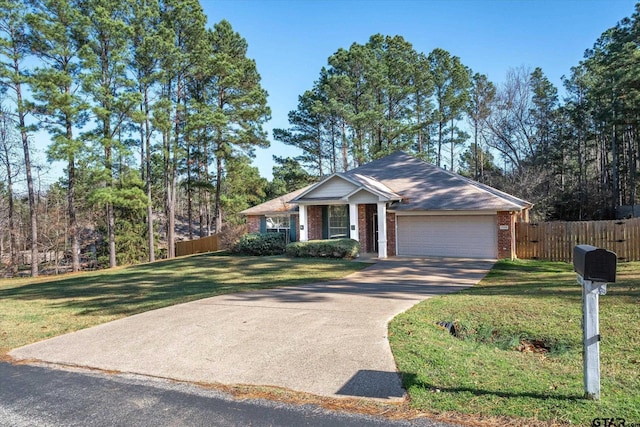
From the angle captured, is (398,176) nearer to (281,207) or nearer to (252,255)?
(281,207)

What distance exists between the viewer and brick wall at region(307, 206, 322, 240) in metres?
19.9

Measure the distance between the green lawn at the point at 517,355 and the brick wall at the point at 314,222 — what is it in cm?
1191

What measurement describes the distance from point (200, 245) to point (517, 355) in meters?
26.8

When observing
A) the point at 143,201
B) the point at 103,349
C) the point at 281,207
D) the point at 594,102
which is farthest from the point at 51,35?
the point at 594,102

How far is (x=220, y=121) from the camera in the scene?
27.0 meters

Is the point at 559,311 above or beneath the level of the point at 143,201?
beneath

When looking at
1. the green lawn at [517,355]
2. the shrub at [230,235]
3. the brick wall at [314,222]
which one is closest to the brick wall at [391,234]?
the brick wall at [314,222]

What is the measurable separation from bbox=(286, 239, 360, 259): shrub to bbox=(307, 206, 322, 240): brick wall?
5.65 ft

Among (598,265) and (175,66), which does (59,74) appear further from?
(598,265)

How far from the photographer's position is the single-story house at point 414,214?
52.5 ft

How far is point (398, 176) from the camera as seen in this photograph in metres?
21.2

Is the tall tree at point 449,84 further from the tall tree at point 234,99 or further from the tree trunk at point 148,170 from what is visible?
the tree trunk at point 148,170

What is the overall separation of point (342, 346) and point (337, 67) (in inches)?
1212

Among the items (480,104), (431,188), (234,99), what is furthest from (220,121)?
(480,104)
